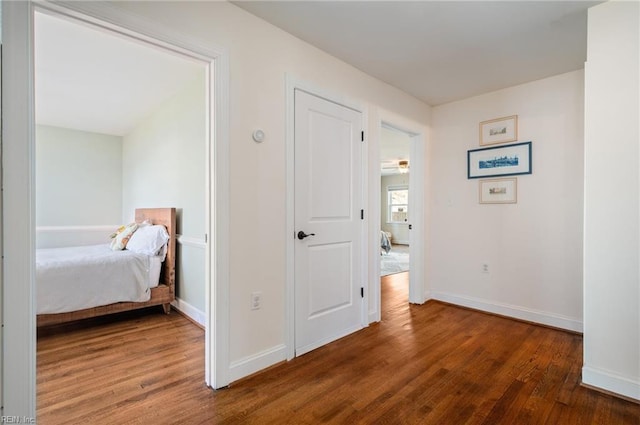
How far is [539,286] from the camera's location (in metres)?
3.06

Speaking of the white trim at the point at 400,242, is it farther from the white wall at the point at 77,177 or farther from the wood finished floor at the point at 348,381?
the white wall at the point at 77,177

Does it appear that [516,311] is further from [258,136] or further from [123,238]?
[123,238]

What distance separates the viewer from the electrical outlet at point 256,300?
2100 millimetres

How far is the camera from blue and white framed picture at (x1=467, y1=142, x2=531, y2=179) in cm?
315

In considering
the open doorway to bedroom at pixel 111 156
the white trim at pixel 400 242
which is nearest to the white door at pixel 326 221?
the open doorway to bedroom at pixel 111 156

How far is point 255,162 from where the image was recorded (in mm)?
2109

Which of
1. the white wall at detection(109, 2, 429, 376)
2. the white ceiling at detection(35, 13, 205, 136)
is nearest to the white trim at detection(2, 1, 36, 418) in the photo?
the white ceiling at detection(35, 13, 205, 136)

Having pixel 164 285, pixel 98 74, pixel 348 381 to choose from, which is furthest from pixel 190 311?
pixel 98 74

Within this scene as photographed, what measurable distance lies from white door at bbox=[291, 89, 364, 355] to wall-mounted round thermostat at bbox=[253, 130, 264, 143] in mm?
318

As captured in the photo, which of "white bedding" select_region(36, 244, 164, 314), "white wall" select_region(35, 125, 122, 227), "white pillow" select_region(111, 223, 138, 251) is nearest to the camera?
"white bedding" select_region(36, 244, 164, 314)

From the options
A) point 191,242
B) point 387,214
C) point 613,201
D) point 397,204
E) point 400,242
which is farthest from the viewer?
point 387,214

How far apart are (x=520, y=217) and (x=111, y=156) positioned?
6180mm

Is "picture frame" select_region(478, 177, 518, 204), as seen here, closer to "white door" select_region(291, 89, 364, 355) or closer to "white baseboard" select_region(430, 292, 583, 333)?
"white baseboard" select_region(430, 292, 583, 333)

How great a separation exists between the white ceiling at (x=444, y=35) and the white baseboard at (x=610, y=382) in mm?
2298
